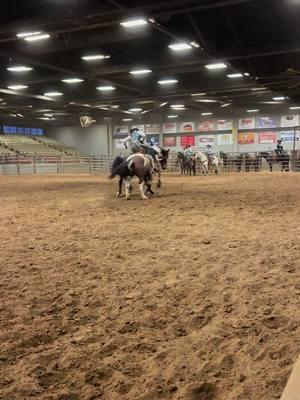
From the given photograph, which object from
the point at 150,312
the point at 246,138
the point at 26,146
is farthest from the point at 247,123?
the point at 150,312

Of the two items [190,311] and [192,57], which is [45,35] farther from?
[190,311]

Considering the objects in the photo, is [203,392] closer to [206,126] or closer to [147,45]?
[147,45]

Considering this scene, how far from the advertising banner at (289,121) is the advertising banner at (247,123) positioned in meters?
2.92

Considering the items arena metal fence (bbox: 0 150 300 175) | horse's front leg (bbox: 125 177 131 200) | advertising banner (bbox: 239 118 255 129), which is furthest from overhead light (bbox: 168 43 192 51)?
advertising banner (bbox: 239 118 255 129)

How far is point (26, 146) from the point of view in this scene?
43656 mm

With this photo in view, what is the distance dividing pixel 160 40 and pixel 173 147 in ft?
99.6

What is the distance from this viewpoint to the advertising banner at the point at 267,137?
4166cm

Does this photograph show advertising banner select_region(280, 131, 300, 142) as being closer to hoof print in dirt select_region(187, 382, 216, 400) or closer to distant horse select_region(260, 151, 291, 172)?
distant horse select_region(260, 151, 291, 172)

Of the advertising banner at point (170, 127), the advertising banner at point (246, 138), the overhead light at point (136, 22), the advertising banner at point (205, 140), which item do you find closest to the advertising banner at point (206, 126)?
the advertising banner at point (205, 140)

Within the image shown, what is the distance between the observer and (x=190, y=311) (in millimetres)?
3627

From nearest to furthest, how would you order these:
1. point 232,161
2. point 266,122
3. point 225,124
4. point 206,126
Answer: point 232,161, point 266,122, point 225,124, point 206,126

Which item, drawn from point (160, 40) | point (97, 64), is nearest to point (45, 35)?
point (160, 40)

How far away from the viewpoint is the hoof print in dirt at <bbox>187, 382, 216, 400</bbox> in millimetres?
2365

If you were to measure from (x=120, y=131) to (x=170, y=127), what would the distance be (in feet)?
20.1
